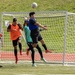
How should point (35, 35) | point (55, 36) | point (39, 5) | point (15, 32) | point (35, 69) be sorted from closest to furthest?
point (35, 69) < point (35, 35) < point (15, 32) < point (55, 36) < point (39, 5)

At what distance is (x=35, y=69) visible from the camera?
13.5m

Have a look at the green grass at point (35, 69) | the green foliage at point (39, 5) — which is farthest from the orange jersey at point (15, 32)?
the green foliage at point (39, 5)

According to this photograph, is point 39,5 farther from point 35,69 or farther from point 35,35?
point 35,69

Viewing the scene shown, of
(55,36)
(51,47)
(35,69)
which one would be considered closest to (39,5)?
(51,47)

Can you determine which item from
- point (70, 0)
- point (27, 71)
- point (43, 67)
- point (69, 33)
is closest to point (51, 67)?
point (43, 67)

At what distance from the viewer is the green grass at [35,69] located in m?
12.6

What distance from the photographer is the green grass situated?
41.3 ft

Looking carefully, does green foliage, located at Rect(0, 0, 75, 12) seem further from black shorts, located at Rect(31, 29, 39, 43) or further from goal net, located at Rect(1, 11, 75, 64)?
black shorts, located at Rect(31, 29, 39, 43)

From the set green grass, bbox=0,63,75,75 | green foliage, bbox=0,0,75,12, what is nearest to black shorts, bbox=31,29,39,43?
green grass, bbox=0,63,75,75

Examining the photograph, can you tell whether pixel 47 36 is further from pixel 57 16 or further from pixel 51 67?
pixel 51 67

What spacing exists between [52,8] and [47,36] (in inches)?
921

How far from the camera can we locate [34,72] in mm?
12617

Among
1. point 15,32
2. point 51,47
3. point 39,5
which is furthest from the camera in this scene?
point 39,5

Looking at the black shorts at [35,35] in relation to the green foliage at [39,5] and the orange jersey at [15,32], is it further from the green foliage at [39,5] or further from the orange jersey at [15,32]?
the green foliage at [39,5]
